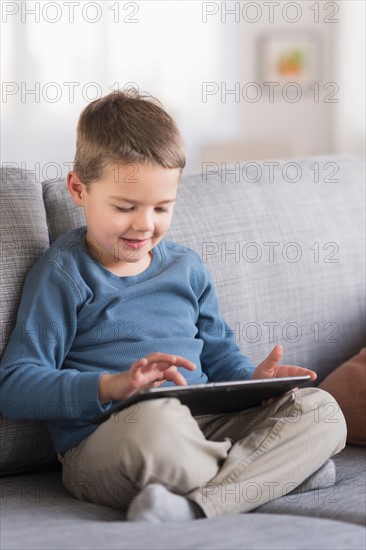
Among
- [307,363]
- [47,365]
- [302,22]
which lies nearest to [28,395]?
[47,365]

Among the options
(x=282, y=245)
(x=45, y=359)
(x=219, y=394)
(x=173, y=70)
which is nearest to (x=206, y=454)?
(x=219, y=394)

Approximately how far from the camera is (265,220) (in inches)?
76.4

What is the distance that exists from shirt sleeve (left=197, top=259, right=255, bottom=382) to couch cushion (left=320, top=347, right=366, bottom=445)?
7.9 inches

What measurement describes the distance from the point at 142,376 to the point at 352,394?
57 centimetres

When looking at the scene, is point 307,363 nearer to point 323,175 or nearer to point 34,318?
point 323,175

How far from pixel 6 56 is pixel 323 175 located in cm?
287

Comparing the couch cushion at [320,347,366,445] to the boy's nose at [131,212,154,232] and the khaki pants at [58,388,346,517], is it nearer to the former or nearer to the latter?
the khaki pants at [58,388,346,517]

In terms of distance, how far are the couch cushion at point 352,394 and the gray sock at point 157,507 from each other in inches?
21.3

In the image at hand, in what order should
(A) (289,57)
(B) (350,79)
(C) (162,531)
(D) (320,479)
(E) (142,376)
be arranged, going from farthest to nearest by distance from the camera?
(A) (289,57) < (B) (350,79) < (D) (320,479) < (E) (142,376) < (C) (162,531)

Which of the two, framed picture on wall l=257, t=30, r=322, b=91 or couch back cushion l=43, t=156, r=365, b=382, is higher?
framed picture on wall l=257, t=30, r=322, b=91

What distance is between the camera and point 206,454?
55.5 inches

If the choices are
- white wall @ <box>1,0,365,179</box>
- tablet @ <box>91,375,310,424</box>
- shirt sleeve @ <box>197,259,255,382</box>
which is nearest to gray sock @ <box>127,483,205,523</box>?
tablet @ <box>91,375,310,424</box>

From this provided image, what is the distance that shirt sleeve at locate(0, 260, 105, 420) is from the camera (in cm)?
145

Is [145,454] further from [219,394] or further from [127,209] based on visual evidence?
[127,209]
